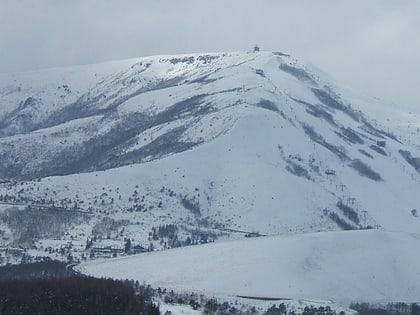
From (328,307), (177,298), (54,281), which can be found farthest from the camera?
(328,307)

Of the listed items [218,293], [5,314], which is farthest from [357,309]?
[5,314]

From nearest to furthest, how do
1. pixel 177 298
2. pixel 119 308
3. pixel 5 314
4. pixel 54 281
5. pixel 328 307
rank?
pixel 5 314 < pixel 119 308 < pixel 54 281 < pixel 177 298 < pixel 328 307

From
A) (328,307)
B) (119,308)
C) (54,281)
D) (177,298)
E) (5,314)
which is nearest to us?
(5,314)

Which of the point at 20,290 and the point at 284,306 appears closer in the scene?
the point at 20,290

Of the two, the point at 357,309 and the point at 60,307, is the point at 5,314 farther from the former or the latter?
the point at 357,309

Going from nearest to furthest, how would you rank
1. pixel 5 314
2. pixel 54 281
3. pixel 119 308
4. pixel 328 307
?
pixel 5 314 → pixel 119 308 → pixel 54 281 → pixel 328 307

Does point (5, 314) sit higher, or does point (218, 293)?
point (218, 293)

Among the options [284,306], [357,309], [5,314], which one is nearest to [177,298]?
[284,306]

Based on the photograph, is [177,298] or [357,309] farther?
[357,309]

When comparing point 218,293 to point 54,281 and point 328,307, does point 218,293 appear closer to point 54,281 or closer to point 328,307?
point 328,307
